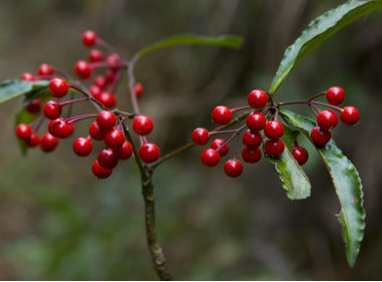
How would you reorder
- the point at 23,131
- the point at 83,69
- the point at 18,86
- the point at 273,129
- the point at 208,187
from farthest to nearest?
1. the point at 208,187
2. the point at 83,69
3. the point at 23,131
4. the point at 18,86
5. the point at 273,129

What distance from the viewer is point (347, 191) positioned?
2.54 ft

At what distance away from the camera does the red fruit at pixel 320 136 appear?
802mm

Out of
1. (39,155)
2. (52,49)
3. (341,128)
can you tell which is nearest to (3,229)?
(39,155)

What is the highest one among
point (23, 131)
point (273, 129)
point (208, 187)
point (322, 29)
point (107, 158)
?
point (322, 29)

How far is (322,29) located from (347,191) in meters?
0.37

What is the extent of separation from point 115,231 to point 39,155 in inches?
93.7

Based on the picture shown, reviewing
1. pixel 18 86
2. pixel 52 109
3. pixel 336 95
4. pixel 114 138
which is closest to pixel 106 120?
pixel 114 138

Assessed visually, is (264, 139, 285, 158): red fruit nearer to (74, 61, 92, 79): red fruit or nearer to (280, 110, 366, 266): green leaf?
(280, 110, 366, 266): green leaf

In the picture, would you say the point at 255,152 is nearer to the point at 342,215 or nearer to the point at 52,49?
the point at 342,215

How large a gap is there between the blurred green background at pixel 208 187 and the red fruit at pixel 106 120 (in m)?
1.30

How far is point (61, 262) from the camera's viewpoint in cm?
229

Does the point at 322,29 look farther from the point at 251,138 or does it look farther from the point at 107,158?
the point at 107,158

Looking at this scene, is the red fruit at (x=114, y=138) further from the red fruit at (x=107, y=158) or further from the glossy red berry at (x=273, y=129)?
the glossy red berry at (x=273, y=129)

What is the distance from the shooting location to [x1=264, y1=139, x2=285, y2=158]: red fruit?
0.79m
